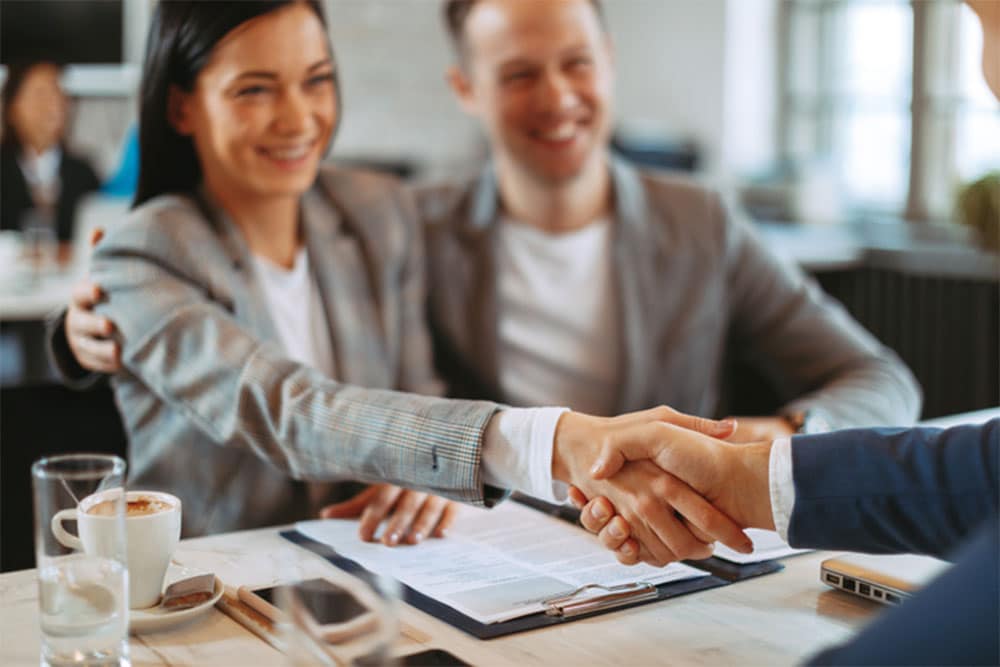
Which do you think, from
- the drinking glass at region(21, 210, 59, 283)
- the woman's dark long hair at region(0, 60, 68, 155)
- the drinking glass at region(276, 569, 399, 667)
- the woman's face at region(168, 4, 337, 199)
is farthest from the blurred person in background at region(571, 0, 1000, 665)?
the woman's dark long hair at region(0, 60, 68, 155)

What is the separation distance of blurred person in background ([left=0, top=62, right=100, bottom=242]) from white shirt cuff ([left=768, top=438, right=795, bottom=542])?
4.51 metres

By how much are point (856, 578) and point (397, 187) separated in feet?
3.49

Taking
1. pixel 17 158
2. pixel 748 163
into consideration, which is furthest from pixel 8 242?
pixel 748 163

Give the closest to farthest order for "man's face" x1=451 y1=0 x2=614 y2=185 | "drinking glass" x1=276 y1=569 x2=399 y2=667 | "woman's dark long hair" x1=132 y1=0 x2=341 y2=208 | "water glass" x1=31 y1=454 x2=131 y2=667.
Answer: "drinking glass" x1=276 y1=569 x2=399 y2=667
"water glass" x1=31 y1=454 x2=131 y2=667
"woman's dark long hair" x1=132 y1=0 x2=341 y2=208
"man's face" x1=451 y1=0 x2=614 y2=185

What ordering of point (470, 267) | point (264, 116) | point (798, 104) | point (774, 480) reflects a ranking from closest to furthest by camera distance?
Answer: point (774, 480) < point (264, 116) < point (470, 267) < point (798, 104)

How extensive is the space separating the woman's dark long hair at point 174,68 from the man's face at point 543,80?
1.31 ft

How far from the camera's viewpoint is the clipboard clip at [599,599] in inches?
42.3

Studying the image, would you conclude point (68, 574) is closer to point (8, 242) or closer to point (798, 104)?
point (8, 242)

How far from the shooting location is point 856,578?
1.12m

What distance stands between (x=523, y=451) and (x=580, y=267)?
927 millimetres

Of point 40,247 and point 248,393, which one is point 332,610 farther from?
point 40,247

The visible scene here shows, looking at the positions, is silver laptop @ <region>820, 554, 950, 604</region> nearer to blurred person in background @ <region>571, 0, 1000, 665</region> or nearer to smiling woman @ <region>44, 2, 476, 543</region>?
blurred person in background @ <region>571, 0, 1000, 665</region>

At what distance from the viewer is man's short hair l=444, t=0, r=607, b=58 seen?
2131 mm

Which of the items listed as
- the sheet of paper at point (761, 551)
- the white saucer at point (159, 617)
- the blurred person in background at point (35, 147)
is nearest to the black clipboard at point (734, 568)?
the sheet of paper at point (761, 551)
